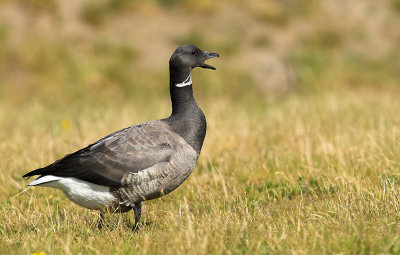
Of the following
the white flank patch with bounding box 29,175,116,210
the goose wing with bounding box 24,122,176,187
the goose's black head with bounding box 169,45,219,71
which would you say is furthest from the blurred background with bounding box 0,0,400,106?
the white flank patch with bounding box 29,175,116,210

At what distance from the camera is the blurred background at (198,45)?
1510cm

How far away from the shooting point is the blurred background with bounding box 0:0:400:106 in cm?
1510

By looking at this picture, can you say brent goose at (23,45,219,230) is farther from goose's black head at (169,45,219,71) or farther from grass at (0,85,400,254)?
goose's black head at (169,45,219,71)

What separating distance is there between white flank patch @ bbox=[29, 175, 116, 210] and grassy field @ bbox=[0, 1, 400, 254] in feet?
0.85

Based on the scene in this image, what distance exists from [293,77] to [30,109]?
801 cm

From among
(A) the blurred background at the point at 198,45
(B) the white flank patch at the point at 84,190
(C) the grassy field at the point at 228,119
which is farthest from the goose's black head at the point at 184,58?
(A) the blurred background at the point at 198,45

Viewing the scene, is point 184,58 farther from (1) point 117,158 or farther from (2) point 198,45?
(2) point 198,45

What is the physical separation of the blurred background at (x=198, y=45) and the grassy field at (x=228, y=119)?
0.06 metres

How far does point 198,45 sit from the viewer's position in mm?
17406

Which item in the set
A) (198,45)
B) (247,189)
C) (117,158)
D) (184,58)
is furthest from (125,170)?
(198,45)

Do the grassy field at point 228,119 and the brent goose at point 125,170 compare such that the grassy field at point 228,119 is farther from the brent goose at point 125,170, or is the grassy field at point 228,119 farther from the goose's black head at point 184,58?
the goose's black head at point 184,58

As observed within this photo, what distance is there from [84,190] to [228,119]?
229 inches

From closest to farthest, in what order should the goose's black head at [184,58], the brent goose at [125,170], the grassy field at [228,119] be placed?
the grassy field at [228,119], the brent goose at [125,170], the goose's black head at [184,58]

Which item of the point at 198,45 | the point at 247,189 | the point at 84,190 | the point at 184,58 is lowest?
the point at 247,189
